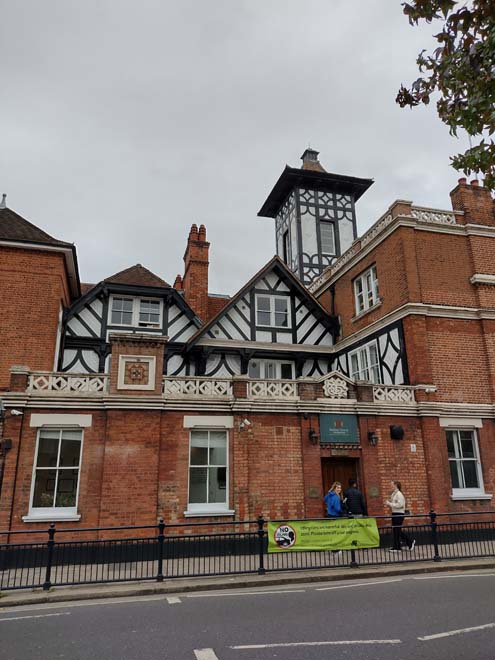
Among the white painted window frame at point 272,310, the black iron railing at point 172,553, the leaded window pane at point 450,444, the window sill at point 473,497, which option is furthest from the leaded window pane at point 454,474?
the white painted window frame at point 272,310

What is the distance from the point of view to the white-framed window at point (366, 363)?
59.8ft

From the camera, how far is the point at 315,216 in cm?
3041

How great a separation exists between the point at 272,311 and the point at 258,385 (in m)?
7.79

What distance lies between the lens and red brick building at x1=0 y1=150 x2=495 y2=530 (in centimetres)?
1276

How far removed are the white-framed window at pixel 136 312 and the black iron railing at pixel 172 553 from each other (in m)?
10.4

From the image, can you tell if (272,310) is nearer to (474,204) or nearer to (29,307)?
(474,204)

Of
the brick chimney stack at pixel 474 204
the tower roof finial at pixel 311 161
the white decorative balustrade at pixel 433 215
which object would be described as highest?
the tower roof finial at pixel 311 161

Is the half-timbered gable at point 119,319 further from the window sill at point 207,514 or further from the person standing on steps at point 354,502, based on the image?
the person standing on steps at point 354,502

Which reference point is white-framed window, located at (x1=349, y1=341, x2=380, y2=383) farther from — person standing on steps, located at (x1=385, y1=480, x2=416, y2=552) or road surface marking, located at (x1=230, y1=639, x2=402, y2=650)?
road surface marking, located at (x1=230, y1=639, x2=402, y2=650)

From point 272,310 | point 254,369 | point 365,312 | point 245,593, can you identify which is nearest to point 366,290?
point 365,312

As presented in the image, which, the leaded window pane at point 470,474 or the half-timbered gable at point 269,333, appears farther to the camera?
the half-timbered gable at point 269,333

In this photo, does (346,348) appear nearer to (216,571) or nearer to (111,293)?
(111,293)

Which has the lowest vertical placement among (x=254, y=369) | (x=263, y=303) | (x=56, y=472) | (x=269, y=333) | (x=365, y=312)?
(x=56, y=472)

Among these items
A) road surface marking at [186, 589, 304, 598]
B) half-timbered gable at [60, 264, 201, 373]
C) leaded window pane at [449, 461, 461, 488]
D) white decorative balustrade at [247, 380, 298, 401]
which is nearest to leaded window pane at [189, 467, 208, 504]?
white decorative balustrade at [247, 380, 298, 401]
